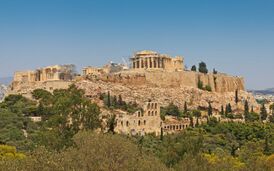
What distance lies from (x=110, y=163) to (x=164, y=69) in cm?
6430

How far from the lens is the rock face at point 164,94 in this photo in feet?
245

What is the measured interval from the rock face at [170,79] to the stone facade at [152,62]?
3.01 meters

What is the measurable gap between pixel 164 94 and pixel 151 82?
338 cm

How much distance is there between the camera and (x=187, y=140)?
34812 millimetres

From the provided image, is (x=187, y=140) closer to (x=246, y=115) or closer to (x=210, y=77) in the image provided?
(x=246, y=115)

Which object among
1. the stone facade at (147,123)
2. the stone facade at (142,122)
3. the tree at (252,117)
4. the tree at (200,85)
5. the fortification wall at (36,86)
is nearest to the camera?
the stone facade at (142,122)

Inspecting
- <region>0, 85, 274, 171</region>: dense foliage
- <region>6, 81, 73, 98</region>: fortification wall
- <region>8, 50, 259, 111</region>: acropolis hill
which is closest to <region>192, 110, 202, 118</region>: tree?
<region>0, 85, 274, 171</region>: dense foliage

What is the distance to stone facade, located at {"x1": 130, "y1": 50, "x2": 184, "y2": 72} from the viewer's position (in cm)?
8781

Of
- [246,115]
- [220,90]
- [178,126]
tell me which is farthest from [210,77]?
[178,126]

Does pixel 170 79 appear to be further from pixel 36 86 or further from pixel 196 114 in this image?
pixel 36 86

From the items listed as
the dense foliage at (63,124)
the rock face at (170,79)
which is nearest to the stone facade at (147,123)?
the dense foliage at (63,124)

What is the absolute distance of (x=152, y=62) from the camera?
87875mm

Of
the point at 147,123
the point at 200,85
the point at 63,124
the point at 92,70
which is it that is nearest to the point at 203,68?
the point at 200,85

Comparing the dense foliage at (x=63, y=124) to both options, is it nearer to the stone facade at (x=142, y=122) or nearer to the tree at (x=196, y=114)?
the stone facade at (x=142, y=122)
